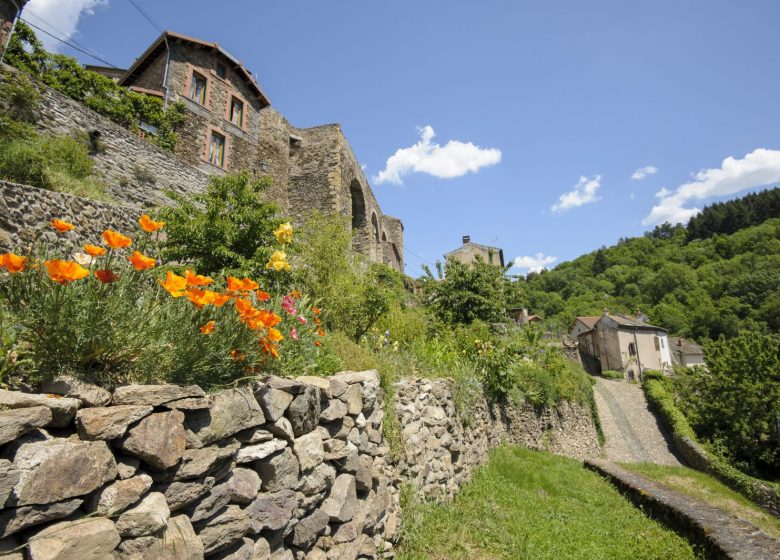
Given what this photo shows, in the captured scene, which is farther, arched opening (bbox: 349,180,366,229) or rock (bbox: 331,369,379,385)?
arched opening (bbox: 349,180,366,229)

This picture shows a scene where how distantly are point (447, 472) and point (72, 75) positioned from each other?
45.9 ft

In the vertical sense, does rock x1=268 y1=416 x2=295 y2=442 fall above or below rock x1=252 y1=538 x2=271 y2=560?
above

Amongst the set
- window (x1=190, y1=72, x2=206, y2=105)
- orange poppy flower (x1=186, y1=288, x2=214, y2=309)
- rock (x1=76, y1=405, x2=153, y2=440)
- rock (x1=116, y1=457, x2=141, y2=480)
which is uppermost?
window (x1=190, y1=72, x2=206, y2=105)

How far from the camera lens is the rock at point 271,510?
2.44 m

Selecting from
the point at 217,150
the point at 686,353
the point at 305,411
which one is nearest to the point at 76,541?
the point at 305,411

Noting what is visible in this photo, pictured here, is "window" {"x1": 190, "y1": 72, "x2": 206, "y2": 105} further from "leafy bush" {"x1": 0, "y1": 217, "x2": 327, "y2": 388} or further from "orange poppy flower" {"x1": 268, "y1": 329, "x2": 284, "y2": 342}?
"orange poppy flower" {"x1": 268, "y1": 329, "x2": 284, "y2": 342}

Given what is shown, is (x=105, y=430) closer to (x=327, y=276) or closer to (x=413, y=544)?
(x=413, y=544)

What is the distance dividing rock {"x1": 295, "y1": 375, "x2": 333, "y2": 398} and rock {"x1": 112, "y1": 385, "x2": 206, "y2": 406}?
1.15 metres

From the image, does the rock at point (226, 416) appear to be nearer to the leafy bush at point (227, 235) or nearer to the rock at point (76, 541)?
the rock at point (76, 541)

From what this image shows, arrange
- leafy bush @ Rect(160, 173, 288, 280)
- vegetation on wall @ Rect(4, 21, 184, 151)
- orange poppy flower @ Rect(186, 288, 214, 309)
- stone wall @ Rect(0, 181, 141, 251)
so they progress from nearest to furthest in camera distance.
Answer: orange poppy flower @ Rect(186, 288, 214, 309) → stone wall @ Rect(0, 181, 141, 251) → leafy bush @ Rect(160, 173, 288, 280) → vegetation on wall @ Rect(4, 21, 184, 151)

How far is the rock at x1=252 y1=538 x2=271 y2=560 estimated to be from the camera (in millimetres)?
2410

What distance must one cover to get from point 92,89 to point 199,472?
46.0 feet

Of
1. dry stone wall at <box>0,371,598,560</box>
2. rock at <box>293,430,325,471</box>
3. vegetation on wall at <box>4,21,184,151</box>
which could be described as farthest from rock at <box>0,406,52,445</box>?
vegetation on wall at <box>4,21,184,151</box>

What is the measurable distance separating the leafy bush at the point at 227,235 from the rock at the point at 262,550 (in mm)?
3427
